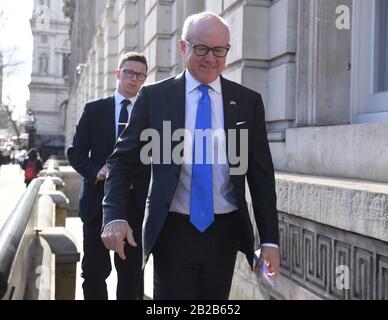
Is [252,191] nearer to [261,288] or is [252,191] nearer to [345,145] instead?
[345,145]

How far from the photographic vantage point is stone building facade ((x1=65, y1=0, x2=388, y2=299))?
3525 mm

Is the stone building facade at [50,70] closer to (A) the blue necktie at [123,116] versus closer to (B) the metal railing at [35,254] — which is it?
(B) the metal railing at [35,254]

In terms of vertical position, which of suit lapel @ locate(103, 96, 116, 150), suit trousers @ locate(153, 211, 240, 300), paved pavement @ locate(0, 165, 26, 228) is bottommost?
paved pavement @ locate(0, 165, 26, 228)

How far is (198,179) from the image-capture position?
2744 millimetres

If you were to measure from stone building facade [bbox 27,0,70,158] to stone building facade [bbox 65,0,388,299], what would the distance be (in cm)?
7233

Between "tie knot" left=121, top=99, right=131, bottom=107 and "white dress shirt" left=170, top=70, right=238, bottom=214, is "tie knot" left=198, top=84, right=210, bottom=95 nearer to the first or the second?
"white dress shirt" left=170, top=70, right=238, bottom=214

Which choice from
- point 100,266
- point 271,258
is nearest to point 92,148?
point 100,266

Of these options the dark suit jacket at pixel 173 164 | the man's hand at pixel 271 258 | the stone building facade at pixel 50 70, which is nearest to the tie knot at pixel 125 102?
the dark suit jacket at pixel 173 164

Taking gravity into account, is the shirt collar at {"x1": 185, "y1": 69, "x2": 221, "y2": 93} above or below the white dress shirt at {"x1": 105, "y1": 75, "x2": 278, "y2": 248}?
above

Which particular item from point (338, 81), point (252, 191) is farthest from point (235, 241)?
point (338, 81)

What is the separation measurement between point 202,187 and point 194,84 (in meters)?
0.55

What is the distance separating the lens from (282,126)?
5.66 metres

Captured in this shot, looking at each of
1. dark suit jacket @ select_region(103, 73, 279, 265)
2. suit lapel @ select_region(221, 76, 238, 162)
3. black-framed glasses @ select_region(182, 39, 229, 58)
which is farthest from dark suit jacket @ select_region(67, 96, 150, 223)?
black-framed glasses @ select_region(182, 39, 229, 58)

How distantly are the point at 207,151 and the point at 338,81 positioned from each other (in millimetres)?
2700
